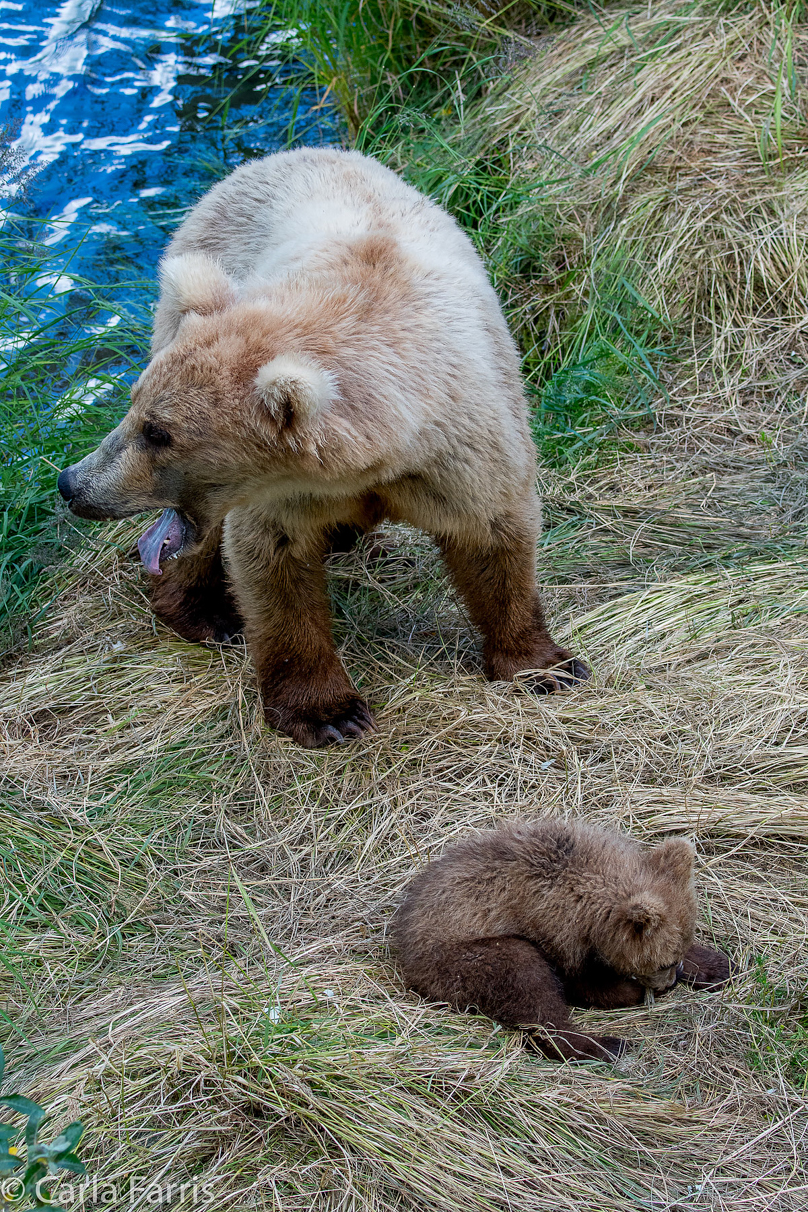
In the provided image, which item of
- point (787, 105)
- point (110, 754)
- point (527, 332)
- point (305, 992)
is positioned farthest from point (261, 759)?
point (787, 105)

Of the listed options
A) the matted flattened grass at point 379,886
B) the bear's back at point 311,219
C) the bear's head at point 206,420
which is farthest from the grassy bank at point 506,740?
the bear's back at point 311,219

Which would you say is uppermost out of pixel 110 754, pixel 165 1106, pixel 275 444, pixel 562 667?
pixel 275 444

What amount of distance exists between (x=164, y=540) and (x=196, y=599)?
1.10 m

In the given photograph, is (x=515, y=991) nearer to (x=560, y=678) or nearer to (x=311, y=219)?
(x=560, y=678)

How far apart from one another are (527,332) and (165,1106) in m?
4.75

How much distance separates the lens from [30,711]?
4.55 m

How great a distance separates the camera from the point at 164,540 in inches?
152

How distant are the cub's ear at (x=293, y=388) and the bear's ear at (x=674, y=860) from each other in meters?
1.60

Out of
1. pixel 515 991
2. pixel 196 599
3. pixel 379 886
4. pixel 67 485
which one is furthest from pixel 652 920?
pixel 196 599

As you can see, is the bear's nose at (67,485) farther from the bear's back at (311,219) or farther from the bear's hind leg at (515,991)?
the bear's hind leg at (515,991)

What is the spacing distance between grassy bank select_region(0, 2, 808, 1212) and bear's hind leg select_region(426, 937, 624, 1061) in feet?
0.23

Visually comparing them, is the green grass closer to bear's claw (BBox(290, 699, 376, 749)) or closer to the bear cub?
bear's claw (BBox(290, 699, 376, 749))

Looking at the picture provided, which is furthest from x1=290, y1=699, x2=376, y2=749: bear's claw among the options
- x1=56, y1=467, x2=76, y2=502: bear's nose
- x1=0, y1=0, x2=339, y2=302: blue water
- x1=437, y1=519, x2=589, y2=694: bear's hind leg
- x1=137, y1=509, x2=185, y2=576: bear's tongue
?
x1=0, y1=0, x2=339, y2=302: blue water

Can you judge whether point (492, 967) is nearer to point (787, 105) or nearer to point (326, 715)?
point (326, 715)
